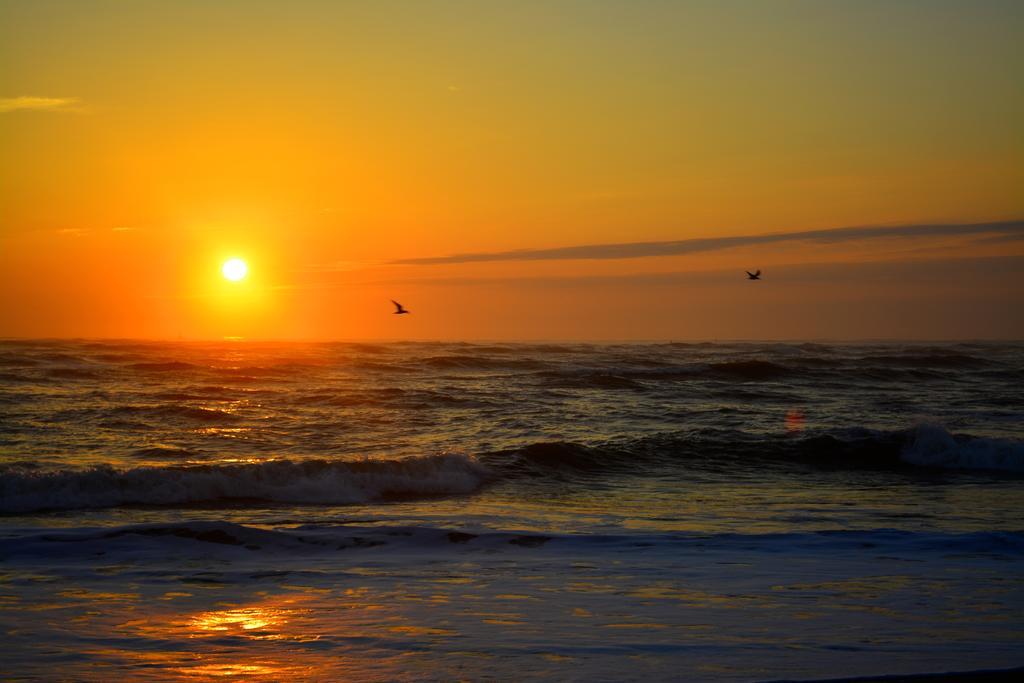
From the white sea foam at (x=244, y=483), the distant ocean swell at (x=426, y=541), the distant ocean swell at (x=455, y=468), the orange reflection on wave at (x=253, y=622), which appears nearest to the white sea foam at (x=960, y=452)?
the distant ocean swell at (x=455, y=468)

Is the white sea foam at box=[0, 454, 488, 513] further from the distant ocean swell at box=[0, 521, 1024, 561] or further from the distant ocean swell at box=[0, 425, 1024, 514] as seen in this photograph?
the distant ocean swell at box=[0, 521, 1024, 561]

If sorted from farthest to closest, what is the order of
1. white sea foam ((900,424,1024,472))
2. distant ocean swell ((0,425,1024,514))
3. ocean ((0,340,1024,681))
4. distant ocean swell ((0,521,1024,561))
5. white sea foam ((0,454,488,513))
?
white sea foam ((900,424,1024,472)) → distant ocean swell ((0,425,1024,514)) → white sea foam ((0,454,488,513)) → distant ocean swell ((0,521,1024,561)) → ocean ((0,340,1024,681))

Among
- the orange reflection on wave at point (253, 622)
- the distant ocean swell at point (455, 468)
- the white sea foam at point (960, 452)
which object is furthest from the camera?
the white sea foam at point (960, 452)

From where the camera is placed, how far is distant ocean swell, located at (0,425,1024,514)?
47.2 ft

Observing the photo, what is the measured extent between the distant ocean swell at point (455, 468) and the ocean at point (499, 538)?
6 centimetres

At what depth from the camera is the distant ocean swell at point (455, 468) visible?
1439 cm

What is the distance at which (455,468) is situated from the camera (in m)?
17.0

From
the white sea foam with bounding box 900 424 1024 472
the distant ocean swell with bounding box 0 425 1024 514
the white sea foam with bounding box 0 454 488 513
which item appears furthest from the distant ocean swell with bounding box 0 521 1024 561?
the white sea foam with bounding box 900 424 1024 472

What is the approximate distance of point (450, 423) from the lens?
23.6 meters

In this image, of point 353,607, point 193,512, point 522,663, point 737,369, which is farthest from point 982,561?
point 737,369

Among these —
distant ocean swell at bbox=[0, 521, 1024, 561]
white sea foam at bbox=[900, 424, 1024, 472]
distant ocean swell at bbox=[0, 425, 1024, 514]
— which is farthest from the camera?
white sea foam at bbox=[900, 424, 1024, 472]

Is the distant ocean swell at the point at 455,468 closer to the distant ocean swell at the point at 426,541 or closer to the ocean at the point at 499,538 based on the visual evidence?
the ocean at the point at 499,538

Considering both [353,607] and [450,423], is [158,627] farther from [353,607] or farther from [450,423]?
[450,423]

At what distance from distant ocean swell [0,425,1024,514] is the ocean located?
0.06 m
